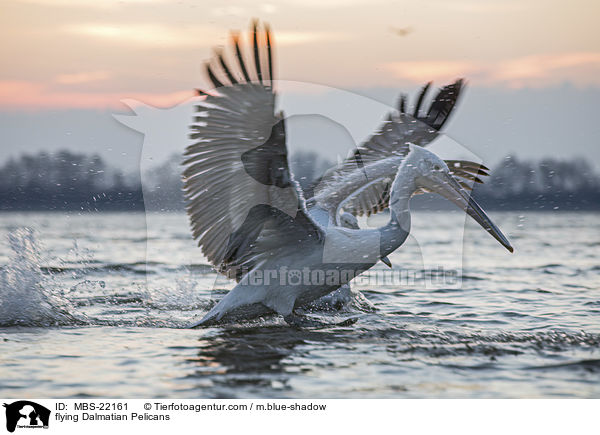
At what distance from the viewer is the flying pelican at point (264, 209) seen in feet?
17.7

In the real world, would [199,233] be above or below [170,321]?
above

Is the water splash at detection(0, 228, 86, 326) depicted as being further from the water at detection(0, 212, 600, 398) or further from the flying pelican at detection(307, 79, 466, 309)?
the flying pelican at detection(307, 79, 466, 309)

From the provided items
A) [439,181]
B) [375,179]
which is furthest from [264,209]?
[375,179]

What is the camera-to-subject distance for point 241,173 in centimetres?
579

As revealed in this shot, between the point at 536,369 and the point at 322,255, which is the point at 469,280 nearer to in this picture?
the point at 322,255

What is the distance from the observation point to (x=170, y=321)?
7.12 meters

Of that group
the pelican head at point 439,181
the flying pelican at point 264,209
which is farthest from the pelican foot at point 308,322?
the pelican head at point 439,181

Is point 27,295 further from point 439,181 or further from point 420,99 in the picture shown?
point 420,99

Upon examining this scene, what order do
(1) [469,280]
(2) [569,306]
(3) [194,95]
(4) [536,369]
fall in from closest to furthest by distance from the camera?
(4) [536,369]
(3) [194,95]
(2) [569,306]
(1) [469,280]

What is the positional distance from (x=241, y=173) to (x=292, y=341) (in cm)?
143
